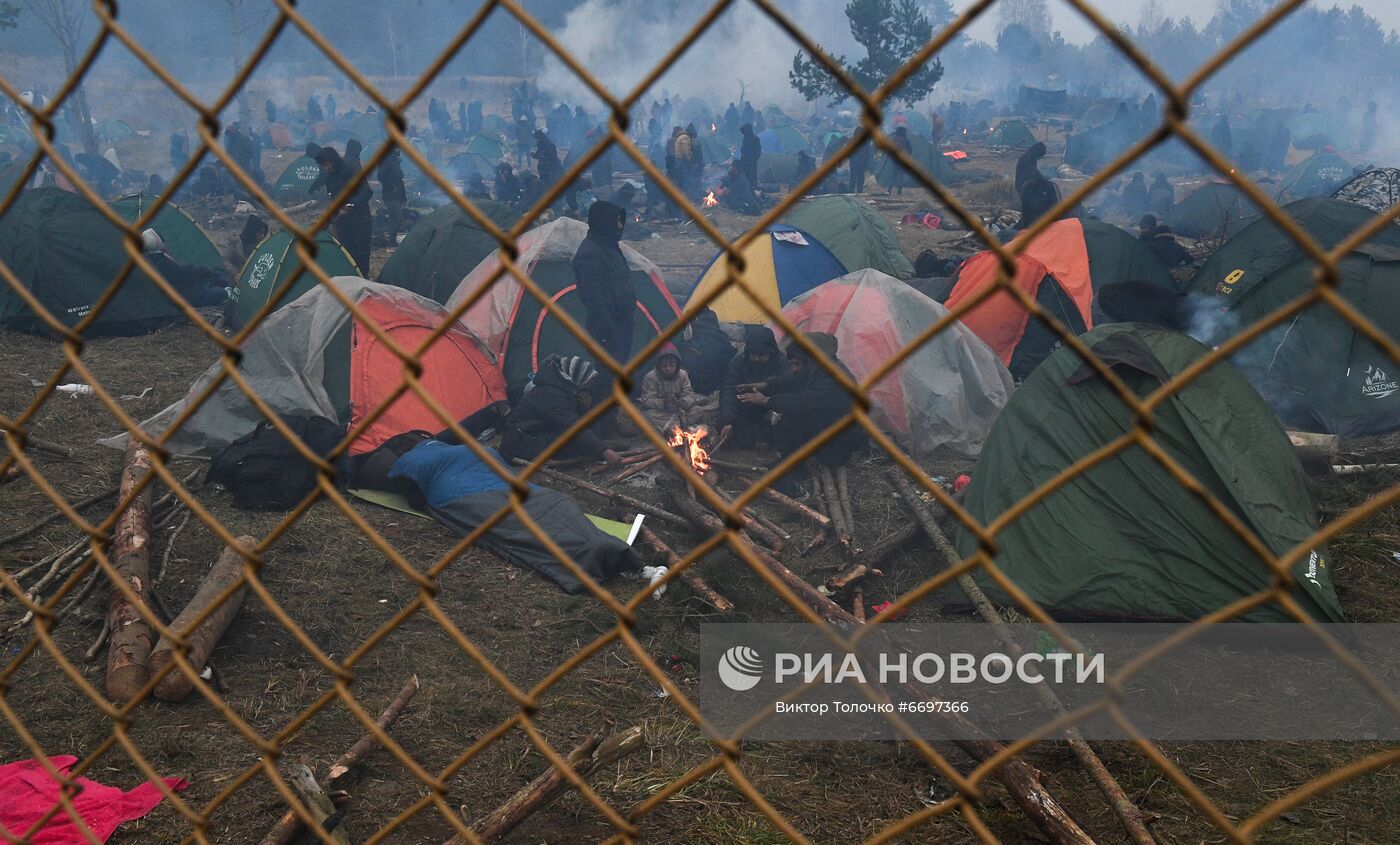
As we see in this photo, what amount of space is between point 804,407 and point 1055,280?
3.29 meters

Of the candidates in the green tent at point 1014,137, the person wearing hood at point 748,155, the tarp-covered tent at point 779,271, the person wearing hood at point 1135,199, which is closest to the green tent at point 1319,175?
the person wearing hood at point 1135,199

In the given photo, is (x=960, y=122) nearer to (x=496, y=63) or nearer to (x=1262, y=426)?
(x=496, y=63)

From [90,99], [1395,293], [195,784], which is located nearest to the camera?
[195,784]

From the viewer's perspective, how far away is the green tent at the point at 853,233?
10875mm

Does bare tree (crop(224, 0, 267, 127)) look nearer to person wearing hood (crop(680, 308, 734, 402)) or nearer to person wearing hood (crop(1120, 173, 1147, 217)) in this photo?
person wearing hood (crop(680, 308, 734, 402))

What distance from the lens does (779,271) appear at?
9.89 metres

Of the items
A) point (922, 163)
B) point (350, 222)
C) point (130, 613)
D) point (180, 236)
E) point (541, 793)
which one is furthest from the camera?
point (922, 163)

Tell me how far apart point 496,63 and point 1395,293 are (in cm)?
5128

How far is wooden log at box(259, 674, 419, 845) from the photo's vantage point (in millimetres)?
2957

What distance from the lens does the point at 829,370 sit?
91 cm

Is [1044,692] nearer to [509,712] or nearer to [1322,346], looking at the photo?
[509,712]

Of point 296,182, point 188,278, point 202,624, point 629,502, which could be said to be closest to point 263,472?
point 629,502

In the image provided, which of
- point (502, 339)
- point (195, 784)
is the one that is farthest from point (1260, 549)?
Result: point (502, 339)

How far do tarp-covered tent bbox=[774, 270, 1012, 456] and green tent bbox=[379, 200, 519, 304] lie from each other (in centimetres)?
362
